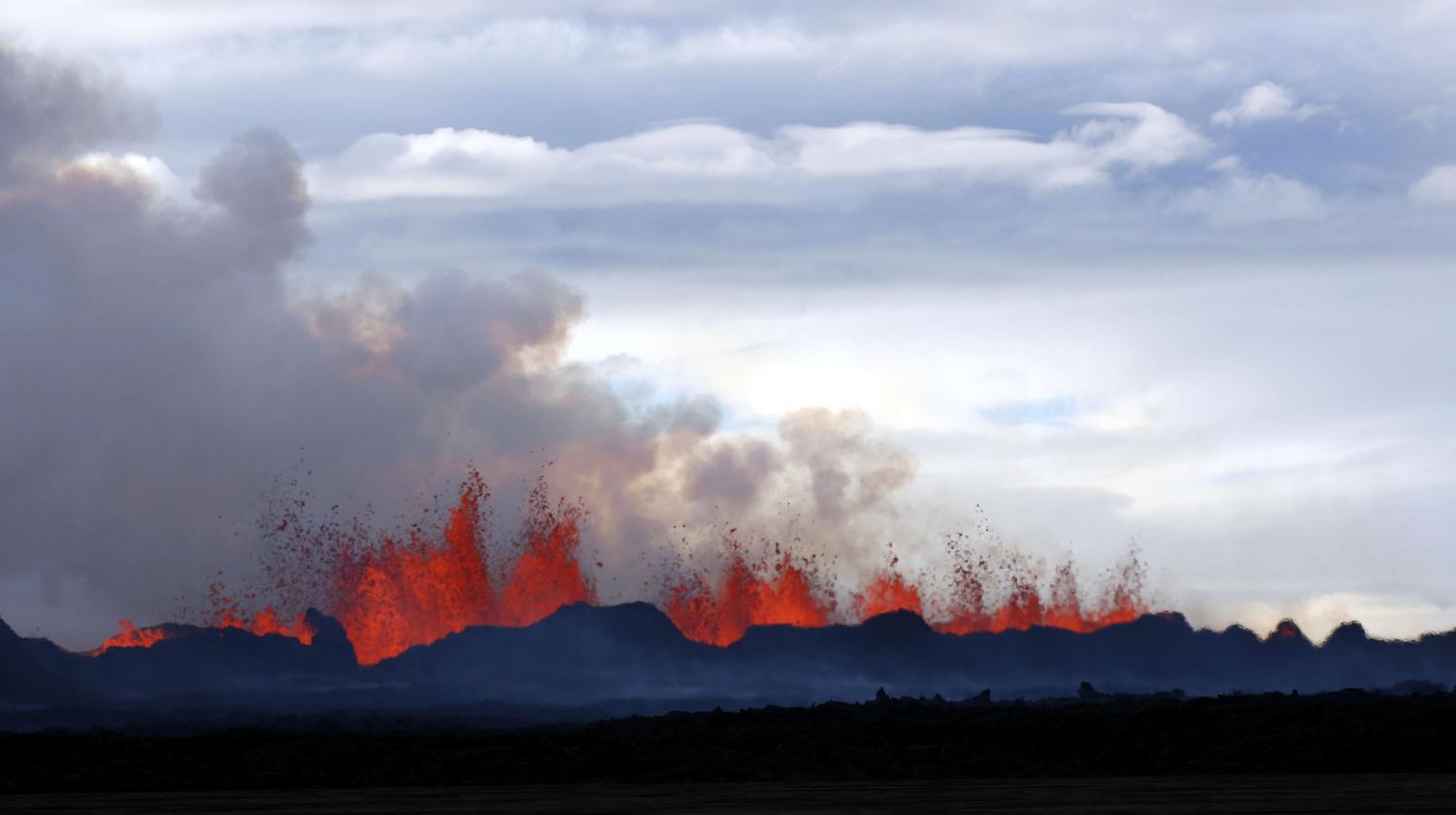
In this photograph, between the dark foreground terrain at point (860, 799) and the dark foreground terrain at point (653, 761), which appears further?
the dark foreground terrain at point (653, 761)

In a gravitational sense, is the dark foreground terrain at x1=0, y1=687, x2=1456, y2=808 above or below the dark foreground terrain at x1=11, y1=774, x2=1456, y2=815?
above

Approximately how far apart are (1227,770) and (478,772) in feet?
232

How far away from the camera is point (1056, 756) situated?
189 metres

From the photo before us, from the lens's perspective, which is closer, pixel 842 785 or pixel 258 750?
pixel 842 785

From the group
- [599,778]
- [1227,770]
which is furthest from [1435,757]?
[599,778]

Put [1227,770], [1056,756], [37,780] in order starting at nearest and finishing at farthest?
[37,780], [1227,770], [1056,756]

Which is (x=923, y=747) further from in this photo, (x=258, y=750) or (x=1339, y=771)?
(x=258, y=750)

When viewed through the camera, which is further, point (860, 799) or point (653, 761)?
point (653, 761)

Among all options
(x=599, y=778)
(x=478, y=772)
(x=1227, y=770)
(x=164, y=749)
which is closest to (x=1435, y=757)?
(x=1227, y=770)

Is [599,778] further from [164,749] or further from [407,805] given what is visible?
[407,805]

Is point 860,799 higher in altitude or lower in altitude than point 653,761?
lower

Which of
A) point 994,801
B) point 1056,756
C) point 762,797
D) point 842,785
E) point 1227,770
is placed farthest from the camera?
point 1056,756

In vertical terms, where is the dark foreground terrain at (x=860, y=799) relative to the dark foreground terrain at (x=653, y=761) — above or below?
below

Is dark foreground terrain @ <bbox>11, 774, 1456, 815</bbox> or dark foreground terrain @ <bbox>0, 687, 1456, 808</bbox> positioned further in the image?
dark foreground terrain @ <bbox>0, 687, 1456, 808</bbox>
